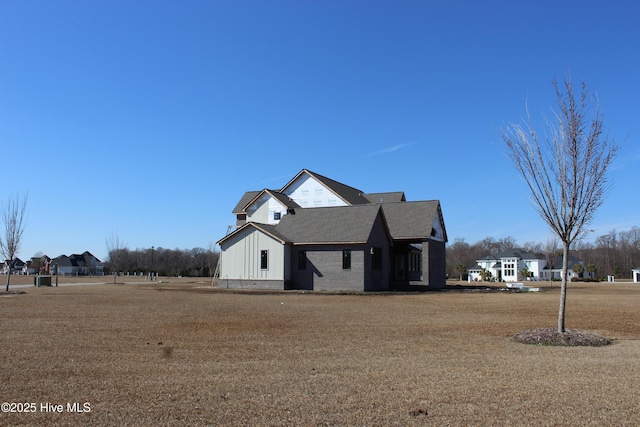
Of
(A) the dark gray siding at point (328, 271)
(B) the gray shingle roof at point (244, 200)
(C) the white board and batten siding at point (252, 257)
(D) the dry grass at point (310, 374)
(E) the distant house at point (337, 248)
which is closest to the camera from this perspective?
(D) the dry grass at point (310, 374)

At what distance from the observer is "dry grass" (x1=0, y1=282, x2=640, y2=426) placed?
19.2ft

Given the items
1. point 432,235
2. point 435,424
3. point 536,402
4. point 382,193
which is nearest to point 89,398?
point 435,424

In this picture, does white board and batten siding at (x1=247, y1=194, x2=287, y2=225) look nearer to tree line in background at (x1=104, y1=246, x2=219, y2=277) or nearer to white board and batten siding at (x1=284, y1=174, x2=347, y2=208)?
white board and batten siding at (x1=284, y1=174, x2=347, y2=208)

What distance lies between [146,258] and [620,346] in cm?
11737

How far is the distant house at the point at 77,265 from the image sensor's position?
12046cm

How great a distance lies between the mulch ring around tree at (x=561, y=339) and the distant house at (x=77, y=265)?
394 feet

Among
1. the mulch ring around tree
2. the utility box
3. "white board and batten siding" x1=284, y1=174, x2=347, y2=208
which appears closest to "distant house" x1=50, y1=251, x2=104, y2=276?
the utility box

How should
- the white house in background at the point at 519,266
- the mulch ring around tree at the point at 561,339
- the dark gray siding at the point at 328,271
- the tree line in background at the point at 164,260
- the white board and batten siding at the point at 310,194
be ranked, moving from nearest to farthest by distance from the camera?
the mulch ring around tree at the point at 561,339
the dark gray siding at the point at 328,271
the white board and batten siding at the point at 310,194
the white house in background at the point at 519,266
the tree line in background at the point at 164,260

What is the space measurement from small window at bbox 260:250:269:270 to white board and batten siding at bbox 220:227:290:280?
0.35 feet

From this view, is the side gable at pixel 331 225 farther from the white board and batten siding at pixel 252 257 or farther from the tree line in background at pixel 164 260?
the tree line in background at pixel 164 260

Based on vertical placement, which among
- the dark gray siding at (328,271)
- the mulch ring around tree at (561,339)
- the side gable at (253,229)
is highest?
the side gable at (253,229)

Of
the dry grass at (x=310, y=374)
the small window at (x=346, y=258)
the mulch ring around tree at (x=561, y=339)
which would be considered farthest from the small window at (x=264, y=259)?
the mulch ring around tree at (x=561, y=339)

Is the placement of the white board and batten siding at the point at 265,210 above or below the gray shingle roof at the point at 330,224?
above

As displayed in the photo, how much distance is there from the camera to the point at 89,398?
21.1 ft
